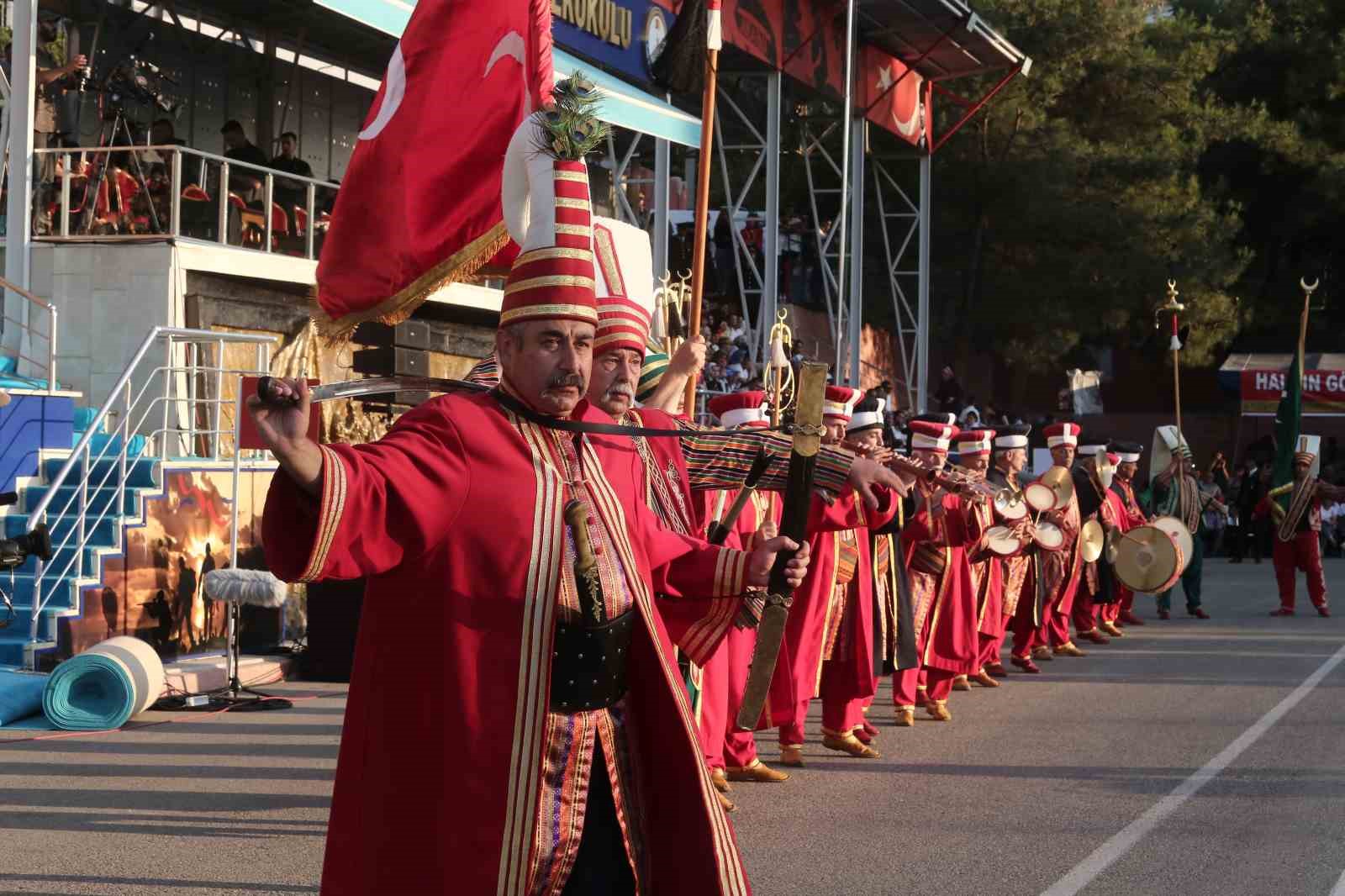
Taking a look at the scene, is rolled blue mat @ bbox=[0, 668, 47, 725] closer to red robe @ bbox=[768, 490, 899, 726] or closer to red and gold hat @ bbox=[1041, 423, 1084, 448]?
red robe @ bbox=[768, 490, 899, 726]

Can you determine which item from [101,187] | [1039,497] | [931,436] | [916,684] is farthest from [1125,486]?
[101,187]

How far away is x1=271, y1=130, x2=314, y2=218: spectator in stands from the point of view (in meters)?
16.0

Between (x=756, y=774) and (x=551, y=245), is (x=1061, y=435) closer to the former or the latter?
(x=756, y=774)

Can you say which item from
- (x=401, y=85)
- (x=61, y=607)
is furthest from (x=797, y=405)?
(x=61, y=607)

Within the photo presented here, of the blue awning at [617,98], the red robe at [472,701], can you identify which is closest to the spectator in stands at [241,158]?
the blue awning at [617,98]

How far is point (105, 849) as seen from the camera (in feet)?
22.0

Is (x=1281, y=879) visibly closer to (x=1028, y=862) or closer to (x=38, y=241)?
(x=1028, y=862)

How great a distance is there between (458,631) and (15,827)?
4289 millimetres

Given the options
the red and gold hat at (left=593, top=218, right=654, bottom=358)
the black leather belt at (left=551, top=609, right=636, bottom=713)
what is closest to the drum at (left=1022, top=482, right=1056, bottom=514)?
the red and gold hat at (left=593, top=218, right=654, bottom=358)

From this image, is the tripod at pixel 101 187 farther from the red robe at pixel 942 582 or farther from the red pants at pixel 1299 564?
the red pants at pixel 1299 564

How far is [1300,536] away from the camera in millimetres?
18453

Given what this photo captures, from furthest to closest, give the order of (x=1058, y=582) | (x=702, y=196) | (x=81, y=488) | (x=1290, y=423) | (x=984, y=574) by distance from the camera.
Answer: (x=1290, y=423) < (x=1058, y=582) < (x=984, y=574) < (x=81, y=488) < (x=702, y=196)

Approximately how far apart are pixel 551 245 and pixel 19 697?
24.2 ft

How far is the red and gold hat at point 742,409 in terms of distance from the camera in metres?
8.57
